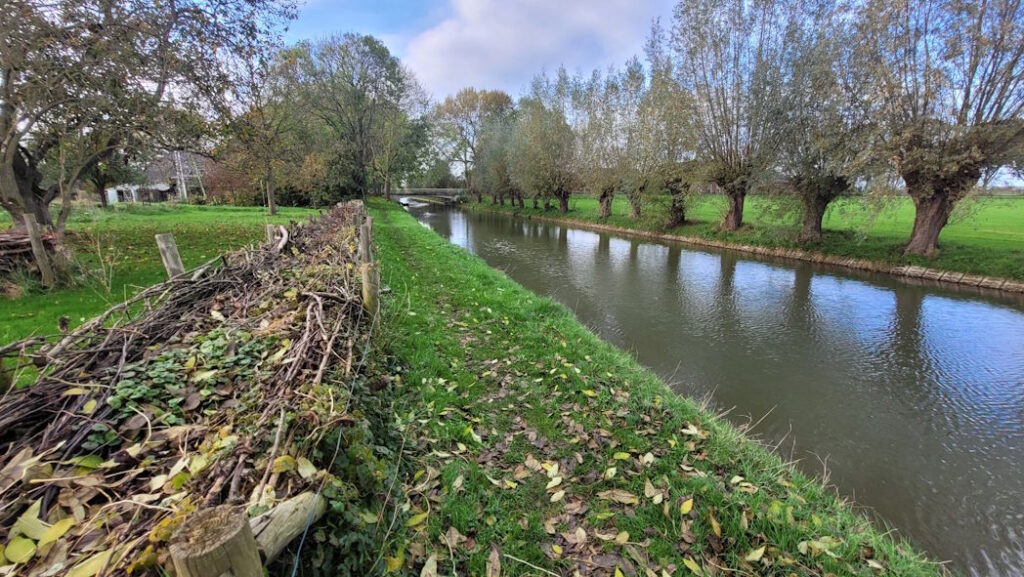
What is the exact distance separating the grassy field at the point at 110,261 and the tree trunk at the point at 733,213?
2259cm

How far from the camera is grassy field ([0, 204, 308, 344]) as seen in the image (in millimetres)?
6250

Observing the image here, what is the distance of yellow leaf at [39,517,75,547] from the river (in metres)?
6.53

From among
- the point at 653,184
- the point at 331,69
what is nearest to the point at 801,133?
the point at 653,184

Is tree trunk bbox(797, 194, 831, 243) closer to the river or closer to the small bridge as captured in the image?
the river

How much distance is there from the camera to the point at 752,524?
3189 millimetres

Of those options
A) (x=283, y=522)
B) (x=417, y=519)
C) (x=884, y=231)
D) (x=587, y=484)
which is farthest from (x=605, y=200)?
(x=283, y=522)

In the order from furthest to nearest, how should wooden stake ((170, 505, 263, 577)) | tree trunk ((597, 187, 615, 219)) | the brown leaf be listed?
tree trunk ((597, 187, 615, 219)) → the brown leaf → wooden stake ((170, 505, 263, 577))

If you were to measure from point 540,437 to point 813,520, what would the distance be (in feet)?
7.69

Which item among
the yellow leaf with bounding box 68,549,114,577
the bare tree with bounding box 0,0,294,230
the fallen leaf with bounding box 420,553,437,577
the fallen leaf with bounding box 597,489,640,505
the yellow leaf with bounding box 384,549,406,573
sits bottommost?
the fallen leaf with bounding box 597,489,640,505

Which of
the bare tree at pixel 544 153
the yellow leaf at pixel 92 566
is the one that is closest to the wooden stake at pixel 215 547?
the yellow leaf at pixel 92 566

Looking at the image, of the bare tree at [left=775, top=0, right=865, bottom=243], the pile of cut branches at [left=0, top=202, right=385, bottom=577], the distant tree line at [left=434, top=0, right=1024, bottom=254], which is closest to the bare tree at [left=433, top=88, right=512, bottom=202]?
the distant tree line at [left=434, top=0, right=1024, bottom=254]

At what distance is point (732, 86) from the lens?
20922mm

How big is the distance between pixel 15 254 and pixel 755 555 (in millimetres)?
12455

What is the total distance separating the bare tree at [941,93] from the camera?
500 inches
